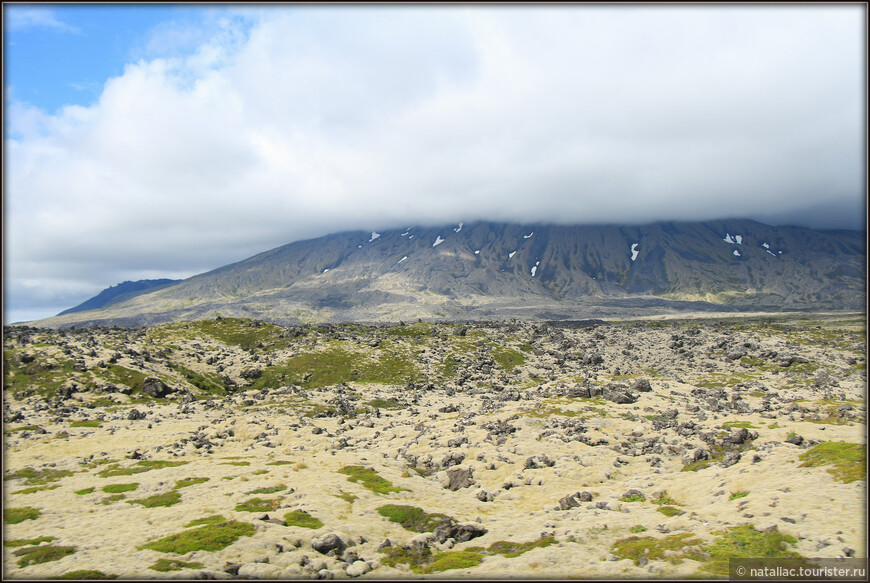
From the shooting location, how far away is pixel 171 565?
28062 mm

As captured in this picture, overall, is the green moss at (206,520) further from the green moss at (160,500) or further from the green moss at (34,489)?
the green moss at (34,489)

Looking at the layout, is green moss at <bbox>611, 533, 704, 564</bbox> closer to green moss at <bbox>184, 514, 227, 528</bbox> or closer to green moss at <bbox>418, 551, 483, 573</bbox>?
green moss at <bbox>418, 551, 483, 573</bbox>

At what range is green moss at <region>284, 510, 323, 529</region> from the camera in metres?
36.9

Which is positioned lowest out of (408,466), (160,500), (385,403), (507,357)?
(385,403)

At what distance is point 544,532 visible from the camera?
1388 inches

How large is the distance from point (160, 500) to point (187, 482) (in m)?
5.08

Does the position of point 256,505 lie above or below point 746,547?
below

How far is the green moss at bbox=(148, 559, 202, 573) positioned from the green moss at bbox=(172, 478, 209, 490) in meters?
21.5

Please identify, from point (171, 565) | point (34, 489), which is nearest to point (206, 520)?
point (171, 565)

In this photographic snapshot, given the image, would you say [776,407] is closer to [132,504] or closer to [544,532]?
[544,532]

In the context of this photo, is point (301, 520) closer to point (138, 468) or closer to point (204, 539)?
point (204, 539)

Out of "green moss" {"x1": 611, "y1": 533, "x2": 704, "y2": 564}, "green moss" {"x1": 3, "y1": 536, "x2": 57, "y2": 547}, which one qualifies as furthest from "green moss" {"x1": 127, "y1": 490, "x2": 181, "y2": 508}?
"green moss" {"x1": 611, "y1": 533, "x2": 704, "y2": 564}

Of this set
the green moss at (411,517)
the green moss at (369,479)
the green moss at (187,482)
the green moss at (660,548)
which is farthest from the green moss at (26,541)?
the green moss at (660,548)

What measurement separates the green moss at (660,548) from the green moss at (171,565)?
93.4ft
